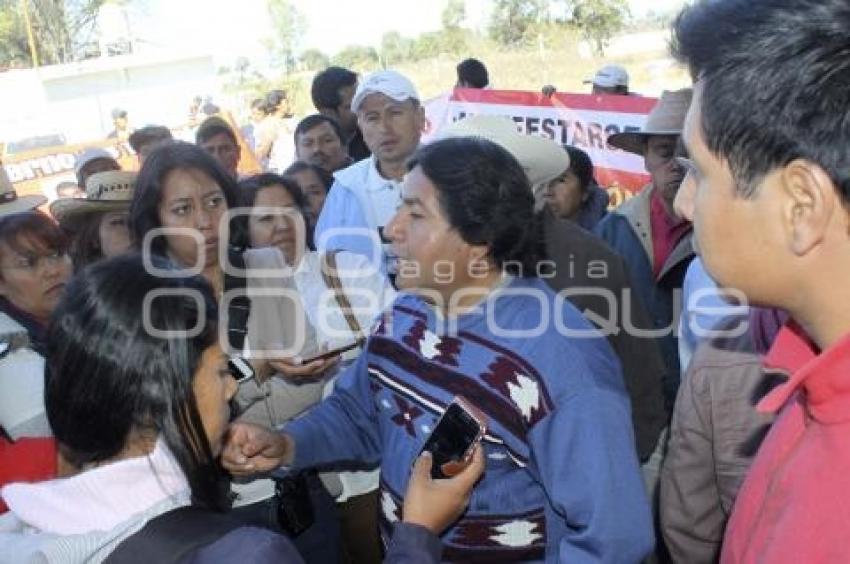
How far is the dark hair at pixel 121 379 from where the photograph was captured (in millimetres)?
1244

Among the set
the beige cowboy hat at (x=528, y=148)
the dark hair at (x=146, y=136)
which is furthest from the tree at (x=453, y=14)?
the beige cowboy hat at (x=528, y=148)

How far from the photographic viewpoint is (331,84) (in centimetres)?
604

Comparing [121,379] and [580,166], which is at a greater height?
[121,379]

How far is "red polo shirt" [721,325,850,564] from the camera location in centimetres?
81

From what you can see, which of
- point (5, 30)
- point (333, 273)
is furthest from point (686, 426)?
point (5, 30)

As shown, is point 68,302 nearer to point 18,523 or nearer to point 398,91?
point 18,523

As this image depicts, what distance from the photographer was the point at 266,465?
1871 millimetres

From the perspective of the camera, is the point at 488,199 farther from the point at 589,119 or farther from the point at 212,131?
the point at 589,119

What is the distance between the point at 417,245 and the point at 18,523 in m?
1.10

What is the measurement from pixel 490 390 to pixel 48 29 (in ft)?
137

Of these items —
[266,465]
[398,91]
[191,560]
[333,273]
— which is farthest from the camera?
[398,91]

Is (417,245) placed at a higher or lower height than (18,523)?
higher

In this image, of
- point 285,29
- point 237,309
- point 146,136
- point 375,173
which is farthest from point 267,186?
point 285,29

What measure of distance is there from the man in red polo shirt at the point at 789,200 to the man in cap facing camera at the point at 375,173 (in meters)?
2.53
